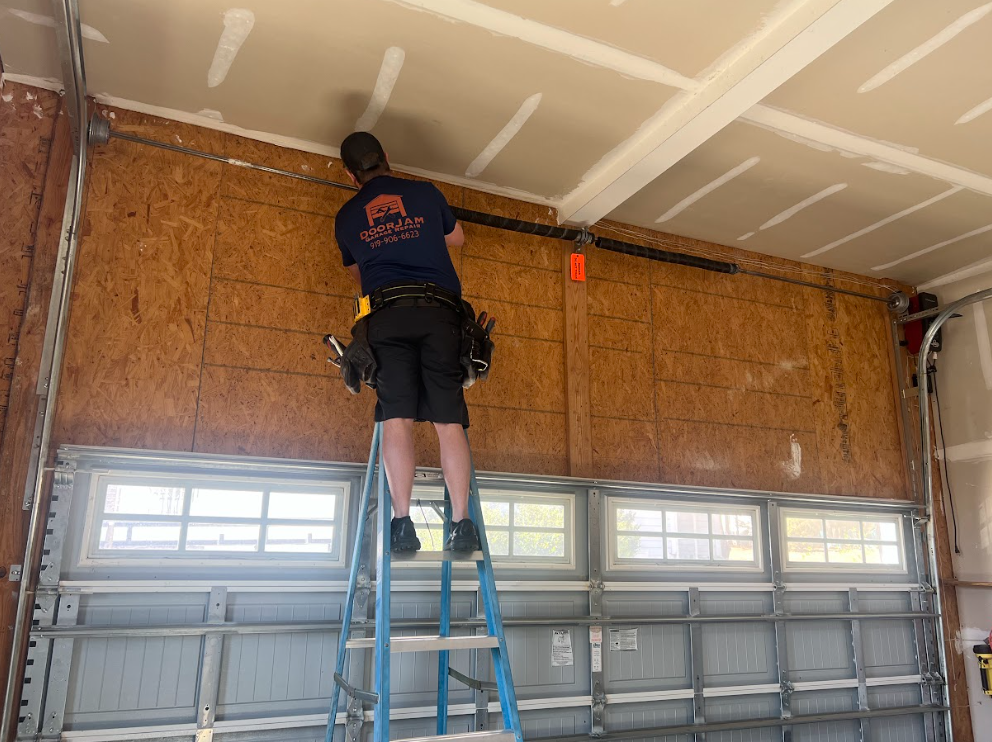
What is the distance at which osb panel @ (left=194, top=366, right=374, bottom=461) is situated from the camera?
299 cm

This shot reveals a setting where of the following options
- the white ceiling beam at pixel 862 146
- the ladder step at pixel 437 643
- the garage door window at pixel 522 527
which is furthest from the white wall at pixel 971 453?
the ladder step at pixel 437 643

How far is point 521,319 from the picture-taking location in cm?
371

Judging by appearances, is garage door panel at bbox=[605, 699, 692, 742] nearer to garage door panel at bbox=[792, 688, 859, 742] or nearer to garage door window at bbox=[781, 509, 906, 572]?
garage door panel at bbox=[792, 688, 859, 742]

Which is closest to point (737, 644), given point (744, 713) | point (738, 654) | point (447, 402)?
point (738, 654)

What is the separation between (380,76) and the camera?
291 centimetres

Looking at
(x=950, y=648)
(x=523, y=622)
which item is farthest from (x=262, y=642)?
(x=950, y=648)

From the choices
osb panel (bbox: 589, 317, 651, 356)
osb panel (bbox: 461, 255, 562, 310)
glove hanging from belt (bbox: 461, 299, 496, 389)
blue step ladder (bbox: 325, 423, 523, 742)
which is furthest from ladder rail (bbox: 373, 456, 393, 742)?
osb panel (bbox: 589, 317, 651, 356)

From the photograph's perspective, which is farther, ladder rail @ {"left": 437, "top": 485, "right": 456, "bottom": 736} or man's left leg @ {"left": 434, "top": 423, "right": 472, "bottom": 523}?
ladder rail @ {"left": 437, "top": 485, "right": 456, "bottom": 736}

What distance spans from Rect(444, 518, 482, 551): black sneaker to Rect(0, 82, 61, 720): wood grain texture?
5.04 feet

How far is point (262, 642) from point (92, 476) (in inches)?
34.6

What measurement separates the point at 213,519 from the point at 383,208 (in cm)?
137

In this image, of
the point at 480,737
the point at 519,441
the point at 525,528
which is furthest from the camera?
the point at 519,441

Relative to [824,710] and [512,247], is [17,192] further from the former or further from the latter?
[824,710]

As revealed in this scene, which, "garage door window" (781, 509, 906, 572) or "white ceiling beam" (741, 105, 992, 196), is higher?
"white ceiling beam" (741, 105, 992, 196)
